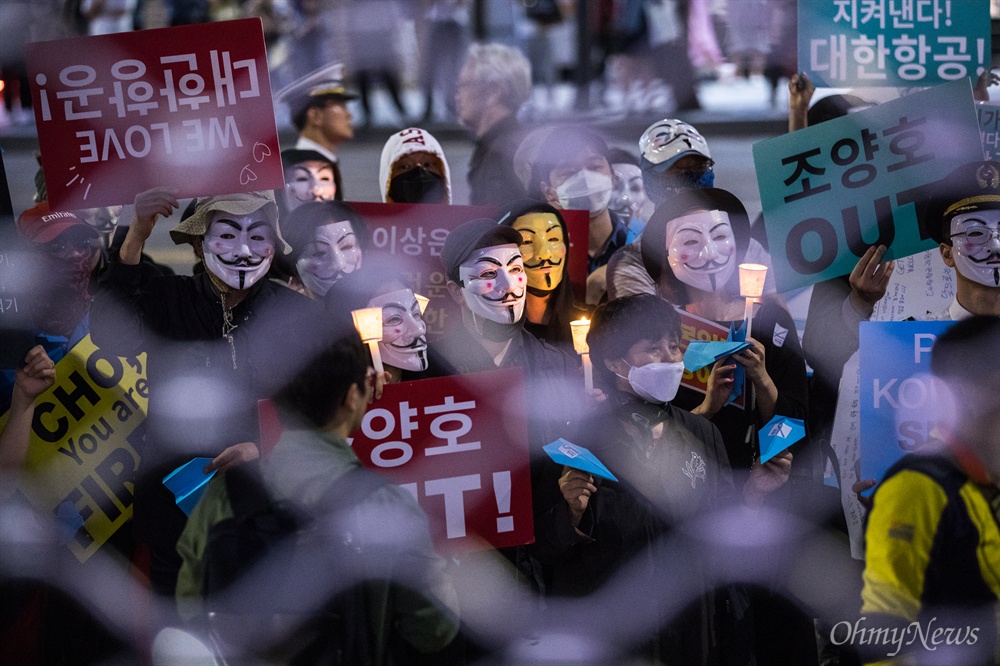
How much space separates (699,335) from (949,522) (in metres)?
0.63

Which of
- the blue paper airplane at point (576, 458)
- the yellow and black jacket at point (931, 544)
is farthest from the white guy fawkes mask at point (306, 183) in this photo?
the yellow and black jacket at point (931, 544)

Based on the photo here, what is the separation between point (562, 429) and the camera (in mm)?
1738

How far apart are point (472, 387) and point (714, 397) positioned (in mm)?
365

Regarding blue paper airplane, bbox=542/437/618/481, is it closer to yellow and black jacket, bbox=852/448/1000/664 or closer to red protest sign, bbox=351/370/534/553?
red protest sign, bbox=351/370/534/553

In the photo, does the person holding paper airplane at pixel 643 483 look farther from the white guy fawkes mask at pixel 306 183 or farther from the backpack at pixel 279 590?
the white guy fawkes mask at pixel 306 183


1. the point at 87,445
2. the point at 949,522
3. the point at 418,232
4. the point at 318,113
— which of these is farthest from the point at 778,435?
the point at 318,113

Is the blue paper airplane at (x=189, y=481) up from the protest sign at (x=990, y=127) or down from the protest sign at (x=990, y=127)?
down

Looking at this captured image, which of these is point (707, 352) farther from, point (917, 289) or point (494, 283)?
point (917, 289)

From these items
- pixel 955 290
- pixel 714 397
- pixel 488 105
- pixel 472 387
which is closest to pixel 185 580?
pixel 472 387

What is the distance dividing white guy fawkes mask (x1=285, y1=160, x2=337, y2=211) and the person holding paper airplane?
97cm

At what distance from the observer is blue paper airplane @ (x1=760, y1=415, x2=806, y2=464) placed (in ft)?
5.71

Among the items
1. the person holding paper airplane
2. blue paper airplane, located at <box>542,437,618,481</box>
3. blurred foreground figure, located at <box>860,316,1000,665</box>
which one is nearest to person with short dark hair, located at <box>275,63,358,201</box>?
the person holding paper airplane

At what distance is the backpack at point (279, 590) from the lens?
1.19 metres

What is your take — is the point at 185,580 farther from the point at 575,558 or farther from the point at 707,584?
the point at 707,584
